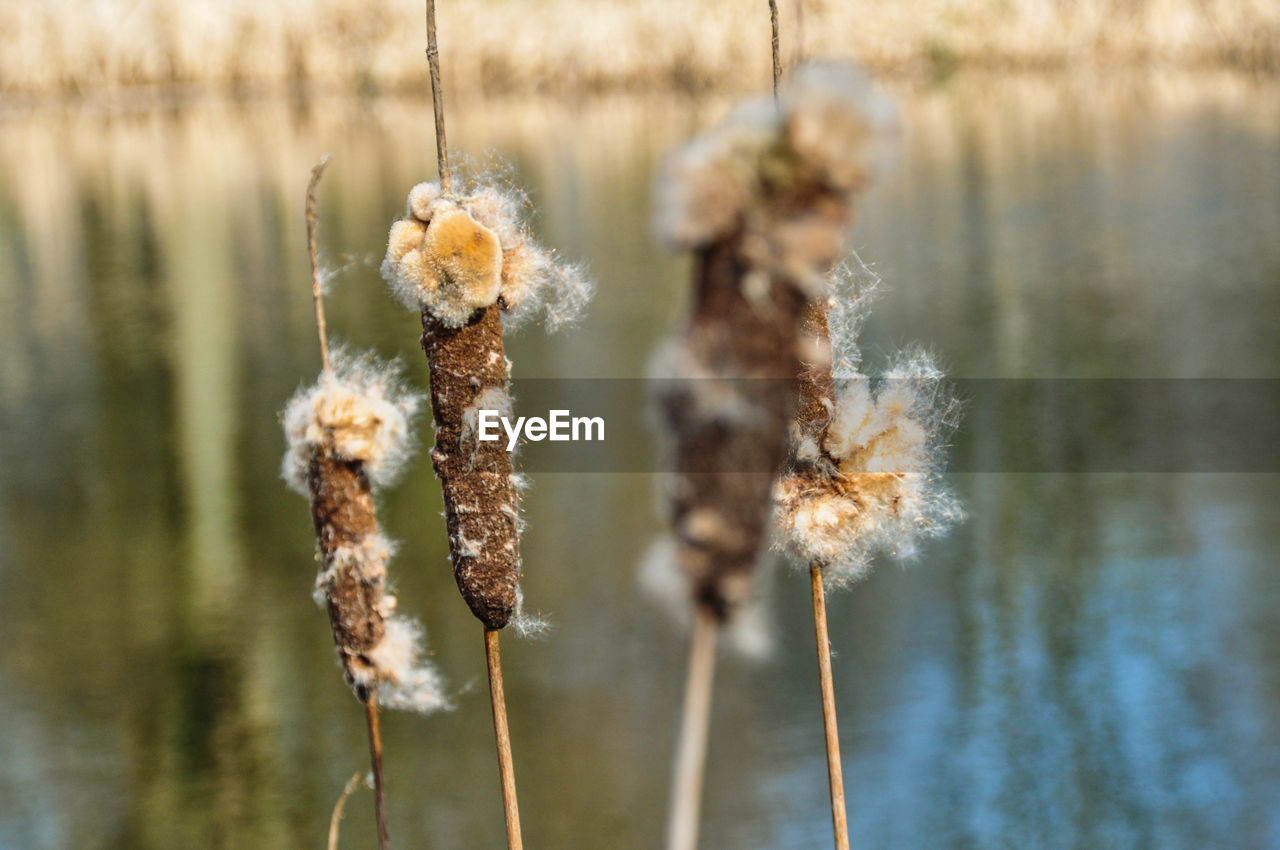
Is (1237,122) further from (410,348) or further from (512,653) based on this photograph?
(512,653)

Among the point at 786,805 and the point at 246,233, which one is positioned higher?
the point at 246,233

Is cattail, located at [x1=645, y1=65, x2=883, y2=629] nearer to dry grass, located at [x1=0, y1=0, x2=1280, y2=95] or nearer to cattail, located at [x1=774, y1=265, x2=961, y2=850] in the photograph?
cattail, located at [x1=774, y1=265, x2=961, y2=850]

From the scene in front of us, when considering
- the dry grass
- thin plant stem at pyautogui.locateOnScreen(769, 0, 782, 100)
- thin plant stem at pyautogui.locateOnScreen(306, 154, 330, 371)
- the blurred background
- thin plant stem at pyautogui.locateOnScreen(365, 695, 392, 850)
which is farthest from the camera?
the dry grass

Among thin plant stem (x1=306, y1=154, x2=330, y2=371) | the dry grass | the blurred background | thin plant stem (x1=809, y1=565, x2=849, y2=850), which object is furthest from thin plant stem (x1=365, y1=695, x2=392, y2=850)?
the dry grass

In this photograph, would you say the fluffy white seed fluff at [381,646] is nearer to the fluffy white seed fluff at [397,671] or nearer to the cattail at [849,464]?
the fluffy white seed fluff at [397,671]

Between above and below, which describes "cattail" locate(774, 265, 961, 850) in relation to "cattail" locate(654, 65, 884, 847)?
below

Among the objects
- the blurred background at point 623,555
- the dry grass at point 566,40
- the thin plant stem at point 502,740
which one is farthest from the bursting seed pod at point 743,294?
the dry grass at point 566,40

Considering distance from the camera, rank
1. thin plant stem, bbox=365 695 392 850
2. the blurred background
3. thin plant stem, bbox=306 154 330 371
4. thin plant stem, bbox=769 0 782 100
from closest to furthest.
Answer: thin plant stem, bbox=769 0 782 100 < thin plant stem, bbox=306 154 330 371 < thin plant stem, bbox=365 695 392 850 < the blurred background

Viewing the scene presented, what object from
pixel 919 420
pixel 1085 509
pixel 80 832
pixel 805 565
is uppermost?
pixel 919 420

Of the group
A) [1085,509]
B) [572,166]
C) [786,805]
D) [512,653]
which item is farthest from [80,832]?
[572,166]
